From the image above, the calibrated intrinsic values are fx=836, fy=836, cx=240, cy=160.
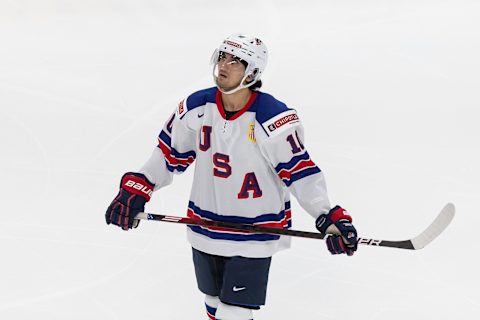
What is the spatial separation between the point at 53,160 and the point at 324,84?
1.83 m

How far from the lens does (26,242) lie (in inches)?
151

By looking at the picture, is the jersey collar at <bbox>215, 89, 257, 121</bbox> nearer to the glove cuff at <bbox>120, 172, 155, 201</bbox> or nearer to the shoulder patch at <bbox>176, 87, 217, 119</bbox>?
the shoulder patch at <bbox>176, 87, 217, 119</bbox>

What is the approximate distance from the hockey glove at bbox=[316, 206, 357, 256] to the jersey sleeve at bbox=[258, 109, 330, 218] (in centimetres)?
4

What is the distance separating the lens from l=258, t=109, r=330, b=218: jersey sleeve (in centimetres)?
260

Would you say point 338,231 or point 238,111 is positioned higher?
point 238,111

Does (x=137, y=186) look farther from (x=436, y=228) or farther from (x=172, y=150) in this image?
(x=436, y=228)

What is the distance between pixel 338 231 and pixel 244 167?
359 millimetres

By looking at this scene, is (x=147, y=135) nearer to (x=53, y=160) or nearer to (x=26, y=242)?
(x=53, y=160)

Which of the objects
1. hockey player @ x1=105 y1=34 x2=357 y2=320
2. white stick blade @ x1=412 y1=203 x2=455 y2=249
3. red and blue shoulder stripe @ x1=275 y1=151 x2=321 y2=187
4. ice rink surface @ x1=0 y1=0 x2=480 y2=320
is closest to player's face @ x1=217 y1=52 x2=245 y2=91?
hockey player @ x1=105 y1=34 x2=357 y2=320

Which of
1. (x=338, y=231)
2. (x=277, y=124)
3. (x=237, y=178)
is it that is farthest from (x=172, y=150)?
(x=338, y=231)

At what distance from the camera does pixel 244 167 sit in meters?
2.66

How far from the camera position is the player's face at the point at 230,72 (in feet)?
8.57

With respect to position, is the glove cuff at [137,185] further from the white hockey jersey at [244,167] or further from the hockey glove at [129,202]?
the white hockey jersey at [244,167]

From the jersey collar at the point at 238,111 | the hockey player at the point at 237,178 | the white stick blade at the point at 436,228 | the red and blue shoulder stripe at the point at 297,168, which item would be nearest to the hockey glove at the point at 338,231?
the hockey player at the point at 237,178
